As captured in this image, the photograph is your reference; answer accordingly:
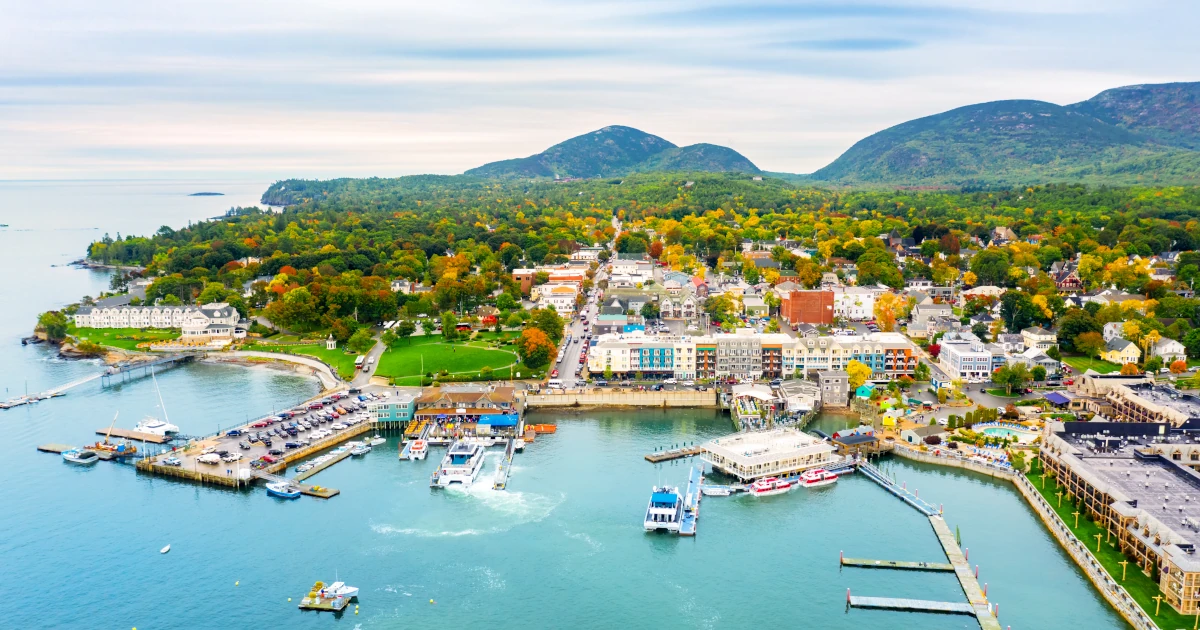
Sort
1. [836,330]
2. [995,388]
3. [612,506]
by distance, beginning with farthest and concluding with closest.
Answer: [836,330] → [995,388] → [612,506]

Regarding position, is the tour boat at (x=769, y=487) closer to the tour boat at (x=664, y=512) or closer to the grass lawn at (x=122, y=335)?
the tour boat at (x=664, y=512)

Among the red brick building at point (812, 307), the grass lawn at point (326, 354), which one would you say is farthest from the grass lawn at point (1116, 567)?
the grass lawn at point (326, 354)

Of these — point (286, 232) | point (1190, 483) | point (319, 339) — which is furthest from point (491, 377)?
point (286, 232)

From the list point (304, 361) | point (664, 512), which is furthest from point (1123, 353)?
point (304, 361)

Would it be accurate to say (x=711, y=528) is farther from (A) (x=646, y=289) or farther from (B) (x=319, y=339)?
(A) (x=646, y=289)

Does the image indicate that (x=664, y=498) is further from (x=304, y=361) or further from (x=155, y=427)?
(x=304, y=361)

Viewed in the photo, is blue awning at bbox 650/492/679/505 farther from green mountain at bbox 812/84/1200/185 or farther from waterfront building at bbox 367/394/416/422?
green mountain at bbox 812/84/1200/185
